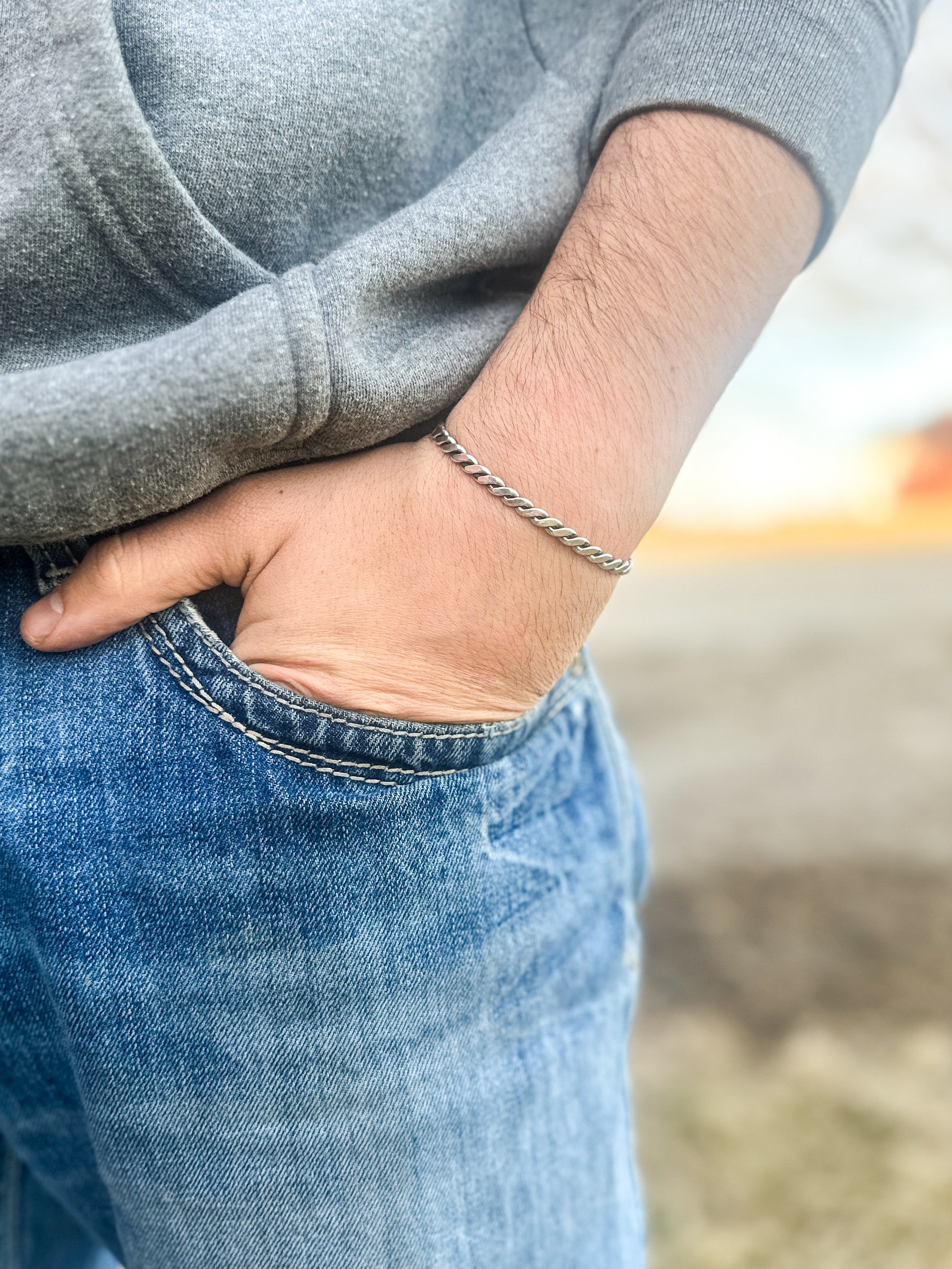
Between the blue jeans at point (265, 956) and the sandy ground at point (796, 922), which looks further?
the sandy ground at point (796, 922)

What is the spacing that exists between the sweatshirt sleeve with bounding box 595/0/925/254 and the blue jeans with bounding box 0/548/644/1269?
0.47 meters

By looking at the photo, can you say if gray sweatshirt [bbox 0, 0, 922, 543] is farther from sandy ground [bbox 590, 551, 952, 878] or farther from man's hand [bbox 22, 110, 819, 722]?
sandy ground [bbox 590, 551, 952, 878]

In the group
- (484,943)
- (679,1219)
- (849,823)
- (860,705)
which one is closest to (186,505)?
(484,943)

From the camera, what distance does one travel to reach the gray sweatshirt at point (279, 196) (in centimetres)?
58

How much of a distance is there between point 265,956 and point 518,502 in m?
0.37

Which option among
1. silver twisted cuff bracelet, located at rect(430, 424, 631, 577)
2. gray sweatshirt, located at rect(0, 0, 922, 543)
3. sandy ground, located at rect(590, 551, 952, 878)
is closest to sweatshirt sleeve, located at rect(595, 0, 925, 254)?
gray sweatshirt, located at rect(0, 0, 922, 543)

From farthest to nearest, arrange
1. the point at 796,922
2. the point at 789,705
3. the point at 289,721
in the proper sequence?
1. the point at 789,705
2. the point at 796,922
3. the point at 289,721

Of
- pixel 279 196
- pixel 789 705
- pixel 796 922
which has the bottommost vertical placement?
pixel 796 922

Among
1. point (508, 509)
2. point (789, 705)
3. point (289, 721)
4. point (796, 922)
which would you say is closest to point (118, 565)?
point (289, 721)

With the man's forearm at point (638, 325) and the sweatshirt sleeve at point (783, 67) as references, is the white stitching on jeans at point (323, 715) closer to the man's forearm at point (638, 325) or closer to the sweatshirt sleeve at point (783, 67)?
the man's forearm at point (638, 325)

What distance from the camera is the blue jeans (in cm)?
63

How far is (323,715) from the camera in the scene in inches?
24.6

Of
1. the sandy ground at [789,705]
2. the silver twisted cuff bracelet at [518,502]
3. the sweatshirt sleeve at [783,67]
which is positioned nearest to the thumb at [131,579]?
the silver twisted cuff bracelet at [518,502]

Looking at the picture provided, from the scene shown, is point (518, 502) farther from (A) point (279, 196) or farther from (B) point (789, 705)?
(B) point (789, 705)
